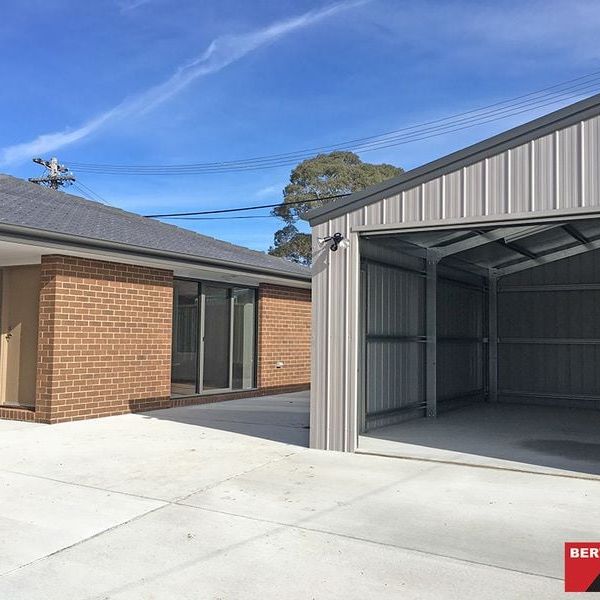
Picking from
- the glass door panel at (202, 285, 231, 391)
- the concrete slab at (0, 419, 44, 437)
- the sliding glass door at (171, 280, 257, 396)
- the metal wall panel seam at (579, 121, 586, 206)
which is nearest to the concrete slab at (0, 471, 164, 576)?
the concrete slab at (0, 419, 44, 437)

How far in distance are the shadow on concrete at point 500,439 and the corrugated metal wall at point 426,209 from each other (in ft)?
2.74

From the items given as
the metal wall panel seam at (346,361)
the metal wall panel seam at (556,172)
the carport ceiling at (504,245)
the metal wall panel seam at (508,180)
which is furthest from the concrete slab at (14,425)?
the metal wall panel seam at (556,172)

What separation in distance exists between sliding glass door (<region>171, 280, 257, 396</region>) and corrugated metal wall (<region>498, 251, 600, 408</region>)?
221 inches

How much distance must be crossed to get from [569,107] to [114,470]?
608cm

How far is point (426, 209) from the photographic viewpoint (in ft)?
24.1

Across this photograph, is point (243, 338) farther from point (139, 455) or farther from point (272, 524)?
point (272, 524)

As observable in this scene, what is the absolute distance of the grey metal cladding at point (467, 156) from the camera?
21.4ft

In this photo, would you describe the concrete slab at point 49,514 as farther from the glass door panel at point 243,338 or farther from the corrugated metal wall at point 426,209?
the glass door panel at point 243,338

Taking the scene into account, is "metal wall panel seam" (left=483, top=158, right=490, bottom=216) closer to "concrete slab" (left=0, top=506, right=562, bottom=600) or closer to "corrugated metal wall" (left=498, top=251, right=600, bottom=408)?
"concrete slab" (left=0, top=506, right=562, bottom=600)

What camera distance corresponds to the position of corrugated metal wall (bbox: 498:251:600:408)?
42.3 feet

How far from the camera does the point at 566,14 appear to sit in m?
12.4

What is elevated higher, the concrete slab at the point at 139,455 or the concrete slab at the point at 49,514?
the concrete slab at the point at 139,455

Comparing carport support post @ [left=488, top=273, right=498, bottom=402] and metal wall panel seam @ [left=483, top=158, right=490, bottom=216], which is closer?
metal wall panel seam @ [left=483, top=158, right=490, bottom=216]

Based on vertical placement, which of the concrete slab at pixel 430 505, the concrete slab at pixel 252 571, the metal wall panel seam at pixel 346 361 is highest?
the metal wall panel seam at pixel 346 361
